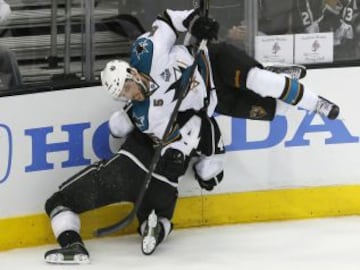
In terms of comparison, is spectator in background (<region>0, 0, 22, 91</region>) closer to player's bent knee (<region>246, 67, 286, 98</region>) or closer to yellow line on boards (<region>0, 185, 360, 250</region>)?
yellow line on boards (<region>0, 185, 360, 250</region>)

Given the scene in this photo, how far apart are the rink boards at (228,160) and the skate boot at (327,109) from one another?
0.36 meters

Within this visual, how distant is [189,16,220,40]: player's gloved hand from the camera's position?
4227 mm

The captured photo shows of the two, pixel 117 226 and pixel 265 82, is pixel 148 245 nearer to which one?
pixel 117 226

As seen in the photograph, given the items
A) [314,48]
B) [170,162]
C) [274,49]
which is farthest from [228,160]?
[314,48]

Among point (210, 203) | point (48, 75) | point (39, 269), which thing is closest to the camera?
point (39, 269)

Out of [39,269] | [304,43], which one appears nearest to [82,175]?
Result: [39,269]

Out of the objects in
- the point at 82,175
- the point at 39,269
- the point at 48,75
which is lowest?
the point at 39,269

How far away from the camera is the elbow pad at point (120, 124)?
443 centimetres

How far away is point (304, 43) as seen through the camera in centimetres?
485

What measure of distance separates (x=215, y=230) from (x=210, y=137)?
0.46m

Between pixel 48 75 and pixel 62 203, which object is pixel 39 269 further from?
pixel 48 75

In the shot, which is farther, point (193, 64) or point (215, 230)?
point (215, 230)

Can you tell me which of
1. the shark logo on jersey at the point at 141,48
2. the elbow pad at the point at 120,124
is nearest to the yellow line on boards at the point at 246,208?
the elbow pad at the point at 120,124

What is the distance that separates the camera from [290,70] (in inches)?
183
